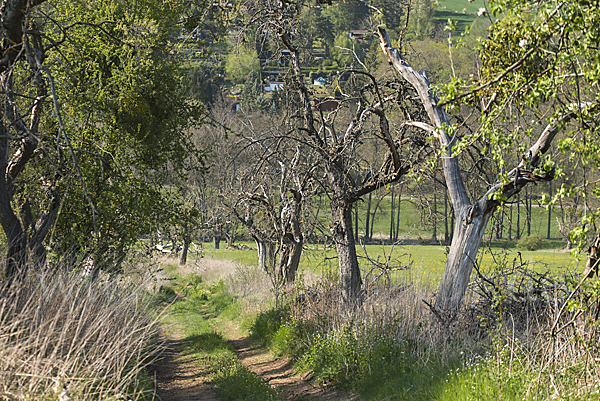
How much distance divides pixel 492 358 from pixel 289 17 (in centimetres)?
671

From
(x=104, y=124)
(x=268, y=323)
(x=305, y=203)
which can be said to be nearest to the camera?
(x=104, y=124)

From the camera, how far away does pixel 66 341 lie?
5.23 m

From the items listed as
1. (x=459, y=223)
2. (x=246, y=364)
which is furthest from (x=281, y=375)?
(x=459, y=223)

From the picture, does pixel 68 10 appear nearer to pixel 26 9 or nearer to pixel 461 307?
pixel 26 9

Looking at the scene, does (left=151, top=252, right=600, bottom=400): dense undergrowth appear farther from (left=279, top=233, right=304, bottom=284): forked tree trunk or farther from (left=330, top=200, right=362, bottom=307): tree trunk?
(left=279, top=233, right=304, bottom=284): forked tree trunk

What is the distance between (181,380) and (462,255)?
4.76 meters

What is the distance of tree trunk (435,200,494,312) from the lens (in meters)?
7.36

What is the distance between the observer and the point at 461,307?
7.37m

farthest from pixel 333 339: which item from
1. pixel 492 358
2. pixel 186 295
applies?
pixel 186 295

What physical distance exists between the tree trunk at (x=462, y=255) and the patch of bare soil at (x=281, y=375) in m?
2.00

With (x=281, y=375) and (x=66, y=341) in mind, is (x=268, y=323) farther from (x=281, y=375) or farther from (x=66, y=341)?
(x=66, y=341)

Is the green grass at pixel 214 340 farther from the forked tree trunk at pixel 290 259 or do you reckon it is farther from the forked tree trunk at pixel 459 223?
the forked tree trunk at pixel 459 223

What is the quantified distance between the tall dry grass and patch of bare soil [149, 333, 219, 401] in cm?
102

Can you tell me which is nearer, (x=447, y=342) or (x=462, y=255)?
(x=447, y=342)
